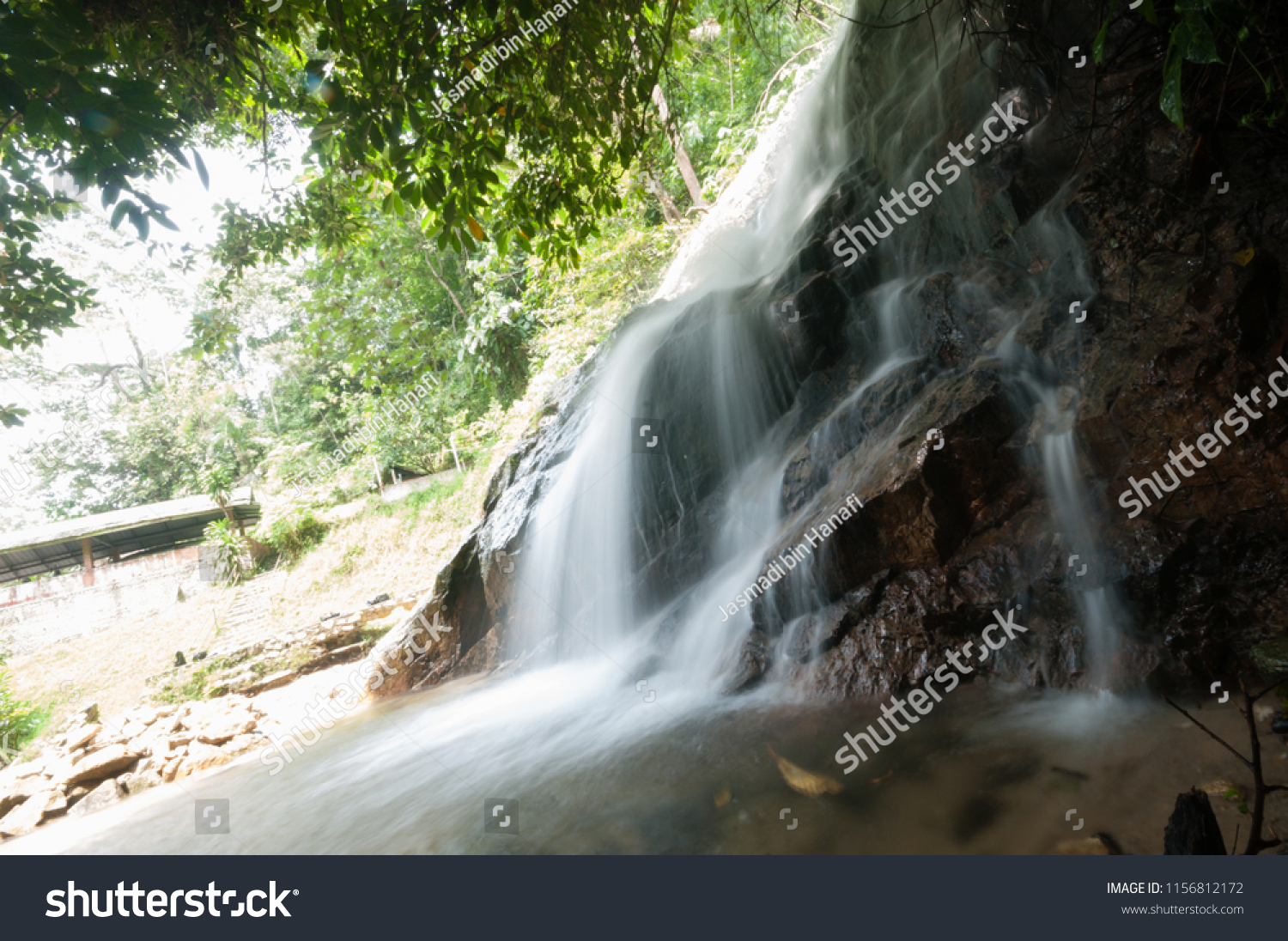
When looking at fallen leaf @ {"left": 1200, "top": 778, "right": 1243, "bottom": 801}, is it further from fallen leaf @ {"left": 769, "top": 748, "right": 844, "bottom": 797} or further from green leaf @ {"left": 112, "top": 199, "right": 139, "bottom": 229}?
green leaf @ {"left": 112, "top": 199, "right": 139, "bottom": 229}

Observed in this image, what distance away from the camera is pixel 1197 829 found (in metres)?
1.62

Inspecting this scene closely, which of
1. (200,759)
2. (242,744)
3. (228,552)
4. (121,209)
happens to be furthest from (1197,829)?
(228,552)

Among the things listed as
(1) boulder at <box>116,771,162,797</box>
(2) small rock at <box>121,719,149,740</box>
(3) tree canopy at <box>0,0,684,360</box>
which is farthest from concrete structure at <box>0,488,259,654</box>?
(3) tree canopy at <box>0,0,684,360</box>

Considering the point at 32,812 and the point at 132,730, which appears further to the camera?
the point at 132,730

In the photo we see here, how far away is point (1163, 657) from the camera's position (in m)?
2.96

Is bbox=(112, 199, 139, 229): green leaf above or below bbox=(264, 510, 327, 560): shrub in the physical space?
above

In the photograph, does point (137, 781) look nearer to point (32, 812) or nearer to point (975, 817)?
point (32, 812)

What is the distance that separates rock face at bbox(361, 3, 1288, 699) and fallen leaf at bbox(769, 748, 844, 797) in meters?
0.85

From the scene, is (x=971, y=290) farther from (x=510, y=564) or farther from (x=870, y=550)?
(x=510, y=564)

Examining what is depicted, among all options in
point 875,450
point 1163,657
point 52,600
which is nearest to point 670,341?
point 875,450

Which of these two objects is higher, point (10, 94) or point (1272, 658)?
point (10, 94)

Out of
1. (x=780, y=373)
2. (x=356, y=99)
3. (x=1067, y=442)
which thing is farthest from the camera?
(x=780, y=373)

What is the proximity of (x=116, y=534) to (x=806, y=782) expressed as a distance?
1757 cm

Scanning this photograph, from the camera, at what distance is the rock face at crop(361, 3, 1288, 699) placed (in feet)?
10.0
